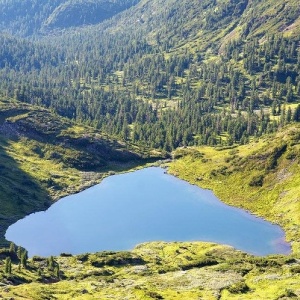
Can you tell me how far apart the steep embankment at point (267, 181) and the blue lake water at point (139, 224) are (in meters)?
5.12

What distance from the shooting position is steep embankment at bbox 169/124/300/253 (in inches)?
6161

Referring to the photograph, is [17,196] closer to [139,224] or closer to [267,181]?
[139,224]

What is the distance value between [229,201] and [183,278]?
7144cm

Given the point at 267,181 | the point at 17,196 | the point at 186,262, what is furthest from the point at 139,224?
the point at 267,181

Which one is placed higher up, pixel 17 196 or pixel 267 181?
pixel 267 181

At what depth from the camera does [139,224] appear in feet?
512

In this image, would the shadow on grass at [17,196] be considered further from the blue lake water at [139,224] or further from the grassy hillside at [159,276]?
the grassy hillside at [159,276]

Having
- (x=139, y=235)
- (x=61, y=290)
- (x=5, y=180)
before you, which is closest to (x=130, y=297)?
(x=61, y=290)

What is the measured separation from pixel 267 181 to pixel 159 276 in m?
81.8

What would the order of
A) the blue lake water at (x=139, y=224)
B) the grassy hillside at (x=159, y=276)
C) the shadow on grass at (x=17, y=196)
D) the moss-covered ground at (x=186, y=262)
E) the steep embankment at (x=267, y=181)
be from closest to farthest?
1. the grassy hillside at (x=159, y=276)
2. the moss-covered ground at (x=186, y=262)
3. the blue lake water at (x=139, y=224)
4. the steep embankment at (x=267, y=181)
5. the shadow on grass at (x=17, y=196)

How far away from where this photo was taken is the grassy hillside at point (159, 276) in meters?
93.4

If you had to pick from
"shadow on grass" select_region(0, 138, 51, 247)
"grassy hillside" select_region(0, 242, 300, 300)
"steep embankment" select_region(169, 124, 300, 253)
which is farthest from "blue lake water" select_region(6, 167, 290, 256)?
"grassy hillside" select_region(0, 242, 300, 300)

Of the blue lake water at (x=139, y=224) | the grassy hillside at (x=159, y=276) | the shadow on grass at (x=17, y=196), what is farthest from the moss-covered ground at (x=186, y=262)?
the blue lake water at (x=139, y=224)

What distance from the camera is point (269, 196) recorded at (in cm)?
16888
